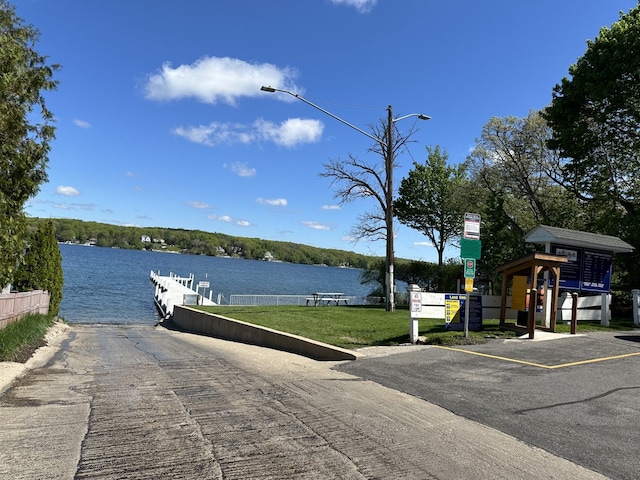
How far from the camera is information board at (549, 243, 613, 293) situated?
16016 millimetres

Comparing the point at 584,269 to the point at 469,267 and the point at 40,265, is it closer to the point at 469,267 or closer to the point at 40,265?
the point at 469,267

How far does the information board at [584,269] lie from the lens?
16.0m

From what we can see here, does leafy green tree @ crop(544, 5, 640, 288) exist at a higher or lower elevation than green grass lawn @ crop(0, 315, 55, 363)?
higher

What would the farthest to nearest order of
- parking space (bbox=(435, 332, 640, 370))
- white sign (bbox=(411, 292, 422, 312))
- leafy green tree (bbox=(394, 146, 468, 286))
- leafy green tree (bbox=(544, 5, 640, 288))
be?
leafy green tree (bbox=(394, 146, 468, 286)) → leafy green tree (bbox=(544, 5, 640, 288)) → white sign (bbox=(411, 292, 422, 312)) → parking space (bbox=(435, 332, 640, 370))

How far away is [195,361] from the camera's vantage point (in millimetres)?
10078

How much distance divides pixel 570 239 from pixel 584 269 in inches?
59.4

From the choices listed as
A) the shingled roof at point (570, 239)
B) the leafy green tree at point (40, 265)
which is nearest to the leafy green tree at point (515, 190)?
the shingled roof at point (570, 239)

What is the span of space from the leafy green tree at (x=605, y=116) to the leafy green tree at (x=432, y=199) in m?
14.6

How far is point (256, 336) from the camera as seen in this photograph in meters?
14.5

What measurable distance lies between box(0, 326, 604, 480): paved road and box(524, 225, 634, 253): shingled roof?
10.5 m

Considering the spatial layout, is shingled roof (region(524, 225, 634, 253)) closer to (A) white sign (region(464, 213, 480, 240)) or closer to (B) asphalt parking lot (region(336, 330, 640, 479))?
(B) asphalt parking lot (region(336, 330, 640, 479))

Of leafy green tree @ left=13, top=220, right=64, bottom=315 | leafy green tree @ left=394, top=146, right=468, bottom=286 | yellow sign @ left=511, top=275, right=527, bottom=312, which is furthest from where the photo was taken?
leafy green tree @ left=394, top=146, right=468, bottom=286

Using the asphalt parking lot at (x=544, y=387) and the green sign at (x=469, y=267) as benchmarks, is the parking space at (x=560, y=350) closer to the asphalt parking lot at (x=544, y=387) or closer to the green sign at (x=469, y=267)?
the asphalt parking lot at (x=544, y=387)

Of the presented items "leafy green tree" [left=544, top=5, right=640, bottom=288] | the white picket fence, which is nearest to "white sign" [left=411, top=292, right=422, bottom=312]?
the white picket fence
